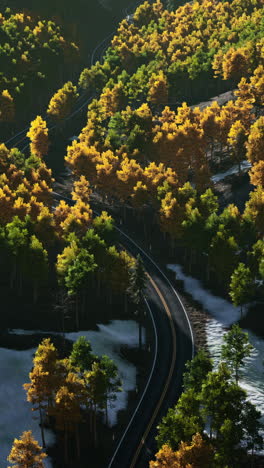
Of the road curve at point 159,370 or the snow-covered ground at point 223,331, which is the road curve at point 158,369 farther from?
the snow-covered ground at point 223,331

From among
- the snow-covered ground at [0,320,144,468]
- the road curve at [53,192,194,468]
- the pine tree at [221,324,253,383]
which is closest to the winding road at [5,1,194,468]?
the road curve at [53,192,194,468]

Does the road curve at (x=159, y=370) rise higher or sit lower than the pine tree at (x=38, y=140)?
lower

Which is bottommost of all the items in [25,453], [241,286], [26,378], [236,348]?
[25,453]

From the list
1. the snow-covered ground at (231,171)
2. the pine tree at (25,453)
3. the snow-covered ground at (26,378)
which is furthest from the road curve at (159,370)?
the snow-covered ground at (231,171)

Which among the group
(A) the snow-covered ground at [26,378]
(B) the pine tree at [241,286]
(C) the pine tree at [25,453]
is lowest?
(C) the pine tree at [25,453]

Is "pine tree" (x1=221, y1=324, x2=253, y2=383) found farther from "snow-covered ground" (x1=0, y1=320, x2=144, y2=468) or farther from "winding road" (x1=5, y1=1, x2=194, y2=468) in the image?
"snow-covered ground" (x1=0, y1=320, x2=144, y2=468)

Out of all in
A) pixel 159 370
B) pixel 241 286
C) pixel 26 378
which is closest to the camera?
pixel 26 378

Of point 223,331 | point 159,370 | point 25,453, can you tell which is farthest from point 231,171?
point 25,453

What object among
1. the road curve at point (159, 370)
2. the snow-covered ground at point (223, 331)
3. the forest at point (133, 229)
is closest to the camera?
the forest at point (133, 229)

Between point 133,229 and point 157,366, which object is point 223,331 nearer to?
point 157,366
